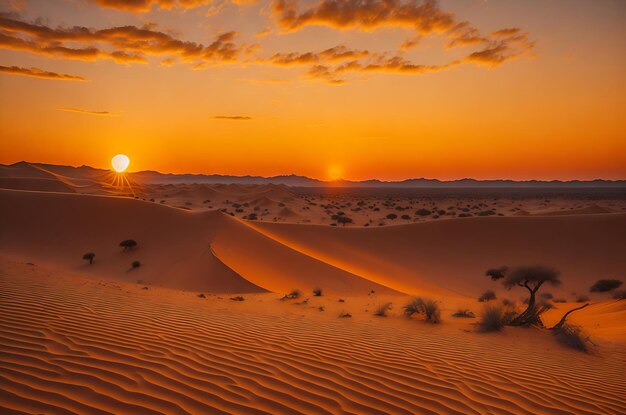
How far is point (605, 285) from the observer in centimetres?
1515

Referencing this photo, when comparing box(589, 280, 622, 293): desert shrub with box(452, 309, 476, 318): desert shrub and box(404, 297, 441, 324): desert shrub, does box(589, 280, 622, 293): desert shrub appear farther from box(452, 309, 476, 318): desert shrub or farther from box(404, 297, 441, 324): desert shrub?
box(404, 297, 441, 324): desert shrub

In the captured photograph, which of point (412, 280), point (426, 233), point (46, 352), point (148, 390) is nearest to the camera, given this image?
point (148, 390)

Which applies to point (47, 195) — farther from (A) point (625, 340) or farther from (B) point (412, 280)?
(A) point (625, 340)

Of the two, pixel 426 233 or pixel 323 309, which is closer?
pixel 323 309

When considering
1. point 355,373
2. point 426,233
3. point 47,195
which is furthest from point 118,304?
point 47,195

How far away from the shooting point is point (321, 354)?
17.3ft

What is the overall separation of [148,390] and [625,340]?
898 centimetres

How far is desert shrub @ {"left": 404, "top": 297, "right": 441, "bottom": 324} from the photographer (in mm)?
8578

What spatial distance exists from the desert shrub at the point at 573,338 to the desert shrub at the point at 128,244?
726 inches

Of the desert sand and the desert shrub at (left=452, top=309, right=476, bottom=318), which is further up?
the desert sand

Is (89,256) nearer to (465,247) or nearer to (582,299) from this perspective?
(465,247)

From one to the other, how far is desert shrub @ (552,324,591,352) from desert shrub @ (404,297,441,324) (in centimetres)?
236

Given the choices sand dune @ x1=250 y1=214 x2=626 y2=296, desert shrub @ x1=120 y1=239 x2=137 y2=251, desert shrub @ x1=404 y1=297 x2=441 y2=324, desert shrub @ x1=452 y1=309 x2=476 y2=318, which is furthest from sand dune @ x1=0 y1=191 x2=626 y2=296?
desert shrub @ x1=404 y1=297 x2=441 y2=324

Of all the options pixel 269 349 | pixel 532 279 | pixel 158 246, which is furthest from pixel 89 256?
pixel 532 279
